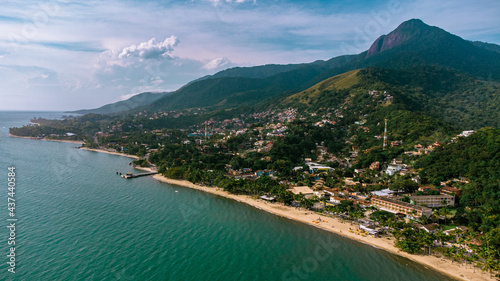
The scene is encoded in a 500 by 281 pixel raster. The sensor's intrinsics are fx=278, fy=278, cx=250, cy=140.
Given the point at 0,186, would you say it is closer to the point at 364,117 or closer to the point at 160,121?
the point at 364,117

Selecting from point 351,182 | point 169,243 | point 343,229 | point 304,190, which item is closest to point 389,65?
point 351,182

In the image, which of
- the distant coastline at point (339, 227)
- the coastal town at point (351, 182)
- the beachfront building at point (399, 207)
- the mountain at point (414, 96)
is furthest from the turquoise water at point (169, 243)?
the mountain at point (414, 96)

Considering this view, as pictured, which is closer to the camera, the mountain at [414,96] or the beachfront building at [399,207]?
the beachfront building at [399,207]

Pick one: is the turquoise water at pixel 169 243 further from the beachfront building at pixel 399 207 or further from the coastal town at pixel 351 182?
the beachfront building at pixel 399 207

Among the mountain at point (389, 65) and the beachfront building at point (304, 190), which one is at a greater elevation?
the mountain at point (389, 65)

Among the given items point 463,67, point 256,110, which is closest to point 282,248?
point 256,110

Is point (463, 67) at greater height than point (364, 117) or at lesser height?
greater

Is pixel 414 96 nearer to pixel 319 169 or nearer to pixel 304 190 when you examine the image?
pixel 319 169
